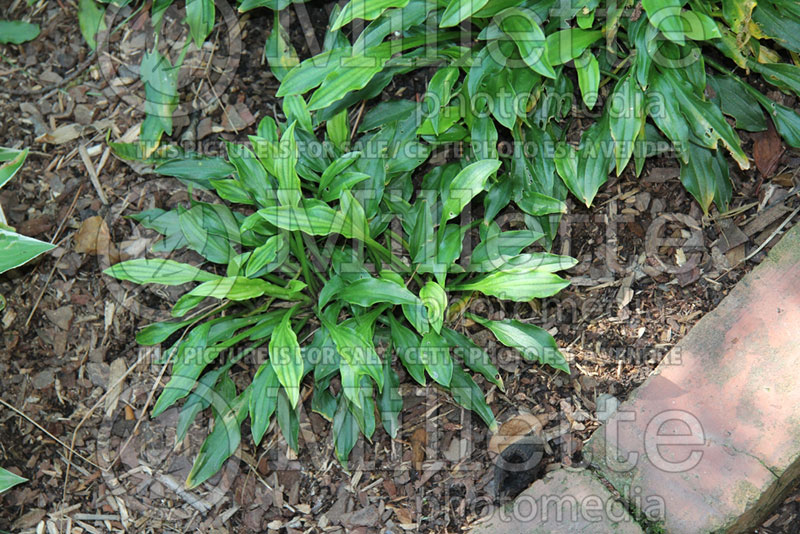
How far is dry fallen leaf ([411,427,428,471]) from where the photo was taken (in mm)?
2158

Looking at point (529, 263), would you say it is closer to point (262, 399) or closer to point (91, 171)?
point (262, 399)

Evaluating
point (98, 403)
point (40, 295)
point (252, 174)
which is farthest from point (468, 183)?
point (40, 295)

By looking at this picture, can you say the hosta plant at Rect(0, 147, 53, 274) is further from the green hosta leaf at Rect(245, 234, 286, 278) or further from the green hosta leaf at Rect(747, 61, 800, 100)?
the green hosta leaf at Rect(747, 61, 800, 100)

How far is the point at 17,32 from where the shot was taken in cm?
283

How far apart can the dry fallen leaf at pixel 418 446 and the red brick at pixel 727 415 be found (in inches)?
18.7

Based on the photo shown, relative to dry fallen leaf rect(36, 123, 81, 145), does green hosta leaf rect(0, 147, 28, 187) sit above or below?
above

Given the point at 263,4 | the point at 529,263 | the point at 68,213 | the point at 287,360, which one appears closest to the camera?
the point at 287,360

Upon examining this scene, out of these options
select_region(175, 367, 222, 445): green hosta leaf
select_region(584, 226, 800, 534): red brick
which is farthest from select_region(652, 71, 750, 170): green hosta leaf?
select_region(175, 367, 222, 445): green hosta leaf

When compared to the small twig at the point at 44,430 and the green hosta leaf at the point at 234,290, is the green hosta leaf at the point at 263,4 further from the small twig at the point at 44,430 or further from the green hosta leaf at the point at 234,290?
the small twig at the point at 44,430

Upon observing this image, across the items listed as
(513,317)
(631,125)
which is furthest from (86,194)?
(631,125)

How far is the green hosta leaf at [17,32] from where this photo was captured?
282 centimetres

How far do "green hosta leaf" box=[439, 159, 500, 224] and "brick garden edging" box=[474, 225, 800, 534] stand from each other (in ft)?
2.39

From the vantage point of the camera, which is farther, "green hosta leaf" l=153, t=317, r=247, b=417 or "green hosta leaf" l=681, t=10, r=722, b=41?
"green hosta leaf" l=153, t=317, r=247, b=417

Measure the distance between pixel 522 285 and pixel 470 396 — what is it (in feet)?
1.21
